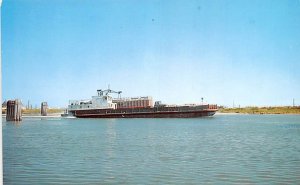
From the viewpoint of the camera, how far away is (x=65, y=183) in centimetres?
773

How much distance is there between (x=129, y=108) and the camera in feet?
161

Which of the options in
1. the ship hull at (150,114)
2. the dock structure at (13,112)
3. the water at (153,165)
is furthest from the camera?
the ship hull at (150,114)

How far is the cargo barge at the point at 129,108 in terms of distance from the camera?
45594 mm

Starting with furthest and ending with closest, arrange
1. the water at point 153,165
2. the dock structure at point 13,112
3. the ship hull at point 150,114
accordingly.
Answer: the ship hull at point 150,114, the dock structure at point 13,112, the water at point 153,165

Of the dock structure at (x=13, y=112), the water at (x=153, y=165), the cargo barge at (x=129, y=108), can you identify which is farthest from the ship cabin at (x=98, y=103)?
the water at (x=153, y=165)

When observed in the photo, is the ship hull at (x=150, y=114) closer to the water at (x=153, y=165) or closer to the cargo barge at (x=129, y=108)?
the cargo barge at (x=129, y=108)

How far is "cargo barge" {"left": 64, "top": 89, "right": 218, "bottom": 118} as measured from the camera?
150 ft

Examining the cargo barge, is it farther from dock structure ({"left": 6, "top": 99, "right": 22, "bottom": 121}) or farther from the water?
the water

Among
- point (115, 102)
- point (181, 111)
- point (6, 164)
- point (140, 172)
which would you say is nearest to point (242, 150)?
point (140, 172)

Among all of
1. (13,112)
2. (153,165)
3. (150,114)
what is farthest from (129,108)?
(153,165)

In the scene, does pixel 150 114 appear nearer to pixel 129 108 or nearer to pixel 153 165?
pixel 129 108

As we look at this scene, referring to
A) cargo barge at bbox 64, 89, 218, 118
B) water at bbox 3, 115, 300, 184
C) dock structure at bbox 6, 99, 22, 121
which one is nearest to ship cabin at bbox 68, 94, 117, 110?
cargo barge at bbox 64, 89, 218, 118

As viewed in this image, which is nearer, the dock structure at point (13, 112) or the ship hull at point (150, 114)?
the dock structure at point (13, 112)

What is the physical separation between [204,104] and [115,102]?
13.9 meters
